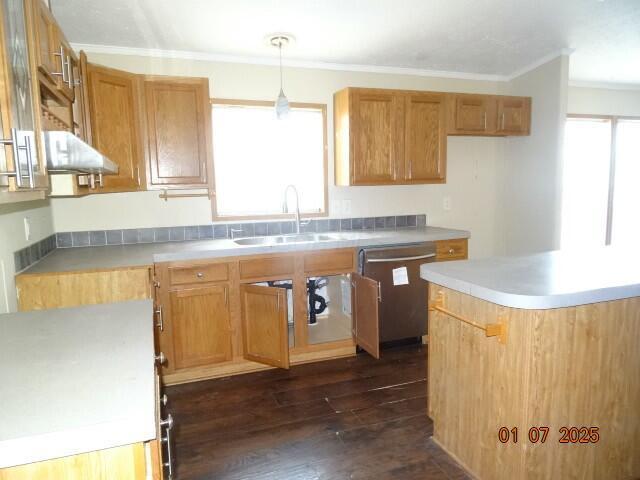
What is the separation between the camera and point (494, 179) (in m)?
4.24

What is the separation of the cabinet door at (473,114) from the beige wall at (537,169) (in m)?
0.49

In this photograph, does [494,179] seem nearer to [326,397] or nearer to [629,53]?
[629,53]

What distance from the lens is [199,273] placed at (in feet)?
8.91

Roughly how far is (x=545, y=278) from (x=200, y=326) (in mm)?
2072

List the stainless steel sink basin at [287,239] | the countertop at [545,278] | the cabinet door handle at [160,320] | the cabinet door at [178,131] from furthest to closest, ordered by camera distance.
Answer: the stainless steel sink basin at [287,239] < the cabinet door at [178,131] < the cabinet door handle at [160,320] < the countertop at [545,278]

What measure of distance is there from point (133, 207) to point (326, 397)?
200 centimetres

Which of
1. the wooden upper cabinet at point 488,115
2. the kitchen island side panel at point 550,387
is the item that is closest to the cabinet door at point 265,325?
the kitchen island side panel at point 550,387

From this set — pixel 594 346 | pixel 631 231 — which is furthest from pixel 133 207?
pixel 631 231

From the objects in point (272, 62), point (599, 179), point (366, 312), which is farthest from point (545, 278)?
point (599, 179)

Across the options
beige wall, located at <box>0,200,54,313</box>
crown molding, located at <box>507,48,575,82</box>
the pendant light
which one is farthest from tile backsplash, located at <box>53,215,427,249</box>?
crown molding, located at <box>507,48,575,82</box>

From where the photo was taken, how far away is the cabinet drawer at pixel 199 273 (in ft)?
8.74

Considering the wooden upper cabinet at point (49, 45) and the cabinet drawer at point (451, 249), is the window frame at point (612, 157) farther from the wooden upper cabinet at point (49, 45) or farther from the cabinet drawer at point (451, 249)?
the wooden upper cabinet at point (49, 45)

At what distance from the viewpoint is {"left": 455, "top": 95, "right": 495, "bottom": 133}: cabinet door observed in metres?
3.61

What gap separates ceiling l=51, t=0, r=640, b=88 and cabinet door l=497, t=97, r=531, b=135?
0.34 m
